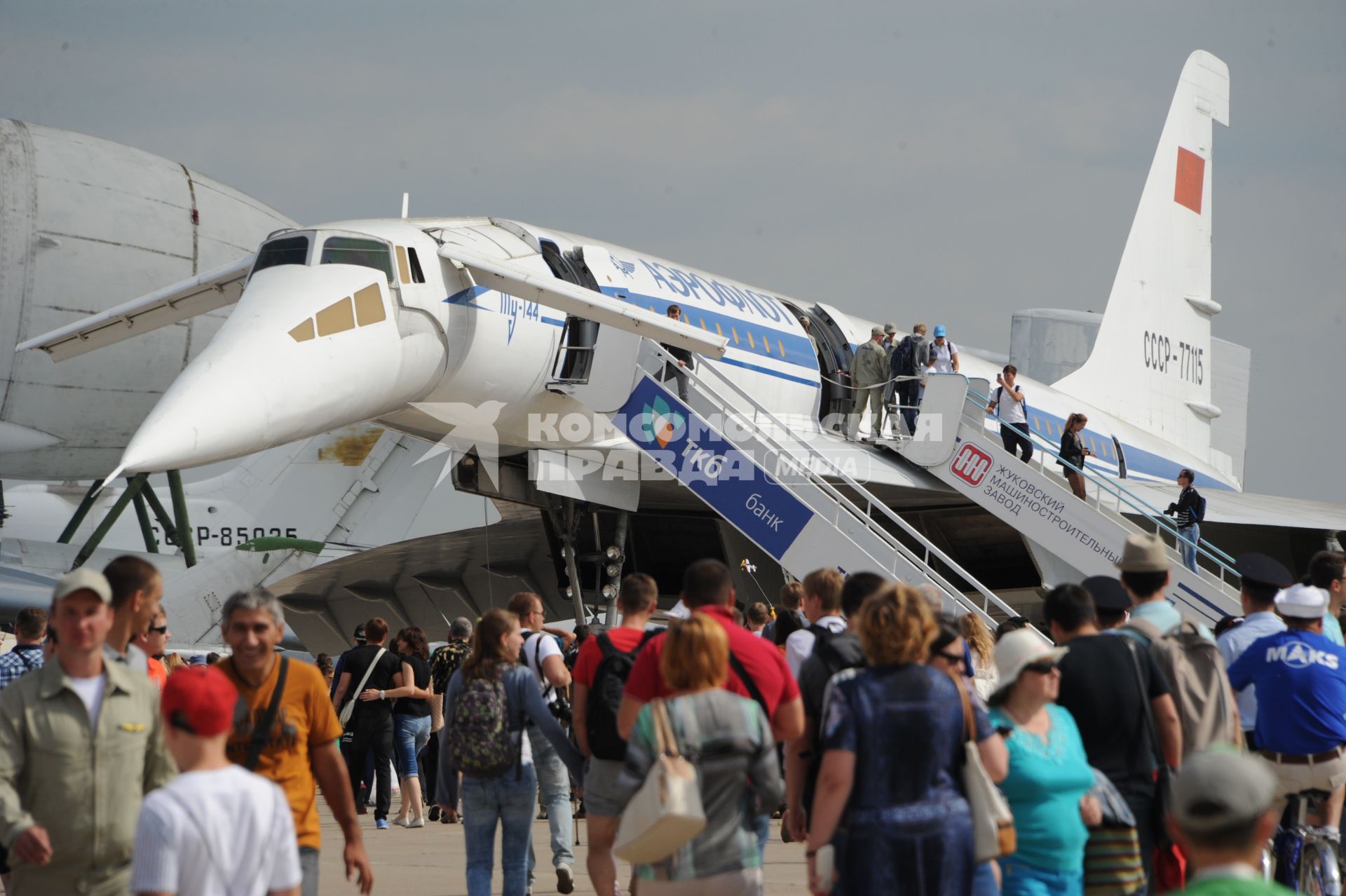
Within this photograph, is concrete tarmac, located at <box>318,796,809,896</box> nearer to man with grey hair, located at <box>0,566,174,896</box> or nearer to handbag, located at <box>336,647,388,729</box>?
handbag, located at <box>336,647,388,729</box>

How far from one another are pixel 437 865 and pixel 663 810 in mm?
5082

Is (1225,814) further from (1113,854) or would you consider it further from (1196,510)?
(1196,510)

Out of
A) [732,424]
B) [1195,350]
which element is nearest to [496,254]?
[732,424]

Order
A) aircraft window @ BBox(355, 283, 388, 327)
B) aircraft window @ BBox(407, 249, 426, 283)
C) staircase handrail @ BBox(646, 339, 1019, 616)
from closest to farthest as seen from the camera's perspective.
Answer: aircraft window @ BBox(355, 283, 388, 327)
aircraft window @ BBox(407, 249, 426, 283)
staircase handrail @ BBox(646, 339, 1019, 616)

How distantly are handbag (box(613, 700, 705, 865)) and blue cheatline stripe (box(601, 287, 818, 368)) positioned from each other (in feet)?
35.5

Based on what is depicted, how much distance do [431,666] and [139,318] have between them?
4.85m

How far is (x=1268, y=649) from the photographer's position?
254 inches

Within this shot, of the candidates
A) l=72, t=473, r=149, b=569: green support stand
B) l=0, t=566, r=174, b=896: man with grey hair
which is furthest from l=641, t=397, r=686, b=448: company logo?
l=72, t=473, r=149, b=569: green support stand

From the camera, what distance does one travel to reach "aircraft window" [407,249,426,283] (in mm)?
13289

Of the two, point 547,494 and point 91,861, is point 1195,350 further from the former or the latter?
point 91,861

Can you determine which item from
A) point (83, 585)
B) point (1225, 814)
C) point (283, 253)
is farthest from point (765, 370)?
point (1225, 814)

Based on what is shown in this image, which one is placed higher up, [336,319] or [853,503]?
[336,319]

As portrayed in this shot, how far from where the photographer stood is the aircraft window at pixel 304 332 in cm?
1209

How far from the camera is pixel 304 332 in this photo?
1216cm
